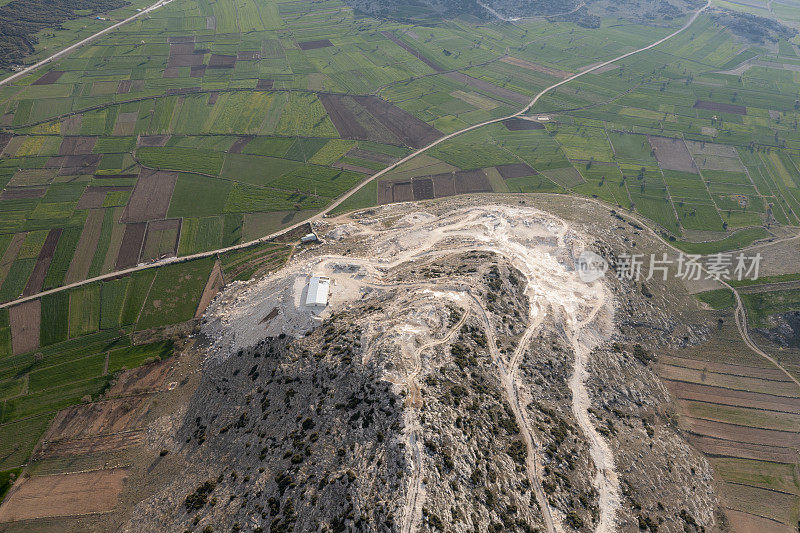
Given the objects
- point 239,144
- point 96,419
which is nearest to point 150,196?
point 239,144

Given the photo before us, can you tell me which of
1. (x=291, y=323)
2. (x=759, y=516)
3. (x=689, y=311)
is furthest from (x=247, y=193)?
(x=759, y=516)

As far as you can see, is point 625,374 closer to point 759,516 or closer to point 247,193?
point 759,516

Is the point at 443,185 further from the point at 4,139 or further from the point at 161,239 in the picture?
the point at 4,139

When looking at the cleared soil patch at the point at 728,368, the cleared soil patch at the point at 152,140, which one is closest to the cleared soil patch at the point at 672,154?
the cleared soil patch at the point at 728,368

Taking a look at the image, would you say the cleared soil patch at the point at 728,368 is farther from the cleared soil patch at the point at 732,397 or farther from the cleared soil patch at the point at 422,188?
the cleared soil patch at the point at 422,188

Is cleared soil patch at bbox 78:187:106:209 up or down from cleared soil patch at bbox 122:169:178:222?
up

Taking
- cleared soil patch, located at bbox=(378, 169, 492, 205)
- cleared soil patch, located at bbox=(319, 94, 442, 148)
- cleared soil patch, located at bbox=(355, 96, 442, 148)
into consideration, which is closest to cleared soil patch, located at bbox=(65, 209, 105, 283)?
cleared soil patch, located at bbox=(378, 169, 492, 205)

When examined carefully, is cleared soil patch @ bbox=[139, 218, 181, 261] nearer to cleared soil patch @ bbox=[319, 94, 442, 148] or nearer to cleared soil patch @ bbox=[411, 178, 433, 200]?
cleared soil patch @ bbox=[319, 94, 442, 148]
